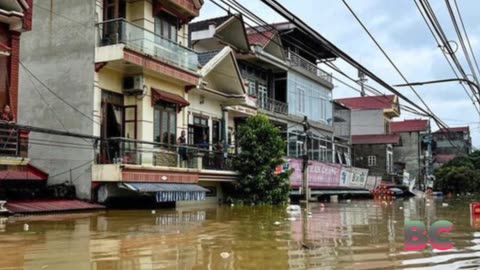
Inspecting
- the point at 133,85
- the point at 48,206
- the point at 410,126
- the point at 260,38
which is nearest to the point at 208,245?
the point at 48,206

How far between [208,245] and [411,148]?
60.0 meters

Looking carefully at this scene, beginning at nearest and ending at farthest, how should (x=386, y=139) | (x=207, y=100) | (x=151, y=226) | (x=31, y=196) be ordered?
1. (x=151, y=226)
2. (x=31, y=196)
3. (x=207, y=100)
4. (x=386, y=139)

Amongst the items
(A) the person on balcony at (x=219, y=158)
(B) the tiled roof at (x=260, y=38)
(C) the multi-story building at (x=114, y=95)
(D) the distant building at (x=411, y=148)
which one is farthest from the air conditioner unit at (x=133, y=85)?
(D) the distant building at (x=411, y=148)

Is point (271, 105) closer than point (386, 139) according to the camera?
Yes

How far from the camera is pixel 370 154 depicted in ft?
194

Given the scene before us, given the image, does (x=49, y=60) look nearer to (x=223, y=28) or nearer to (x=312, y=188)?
(x=223, y=28)

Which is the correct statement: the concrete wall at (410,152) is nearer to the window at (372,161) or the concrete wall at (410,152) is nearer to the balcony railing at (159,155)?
the window at (372,161)

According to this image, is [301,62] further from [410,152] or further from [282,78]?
[410,152]

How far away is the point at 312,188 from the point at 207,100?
10.1 metres

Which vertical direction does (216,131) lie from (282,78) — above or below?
below

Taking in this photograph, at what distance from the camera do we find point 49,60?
64.4ft

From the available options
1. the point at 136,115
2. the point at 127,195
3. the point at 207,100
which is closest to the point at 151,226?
the point at 127,195

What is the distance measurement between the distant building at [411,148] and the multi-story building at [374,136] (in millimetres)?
4582

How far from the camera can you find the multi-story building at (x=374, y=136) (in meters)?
58.3
